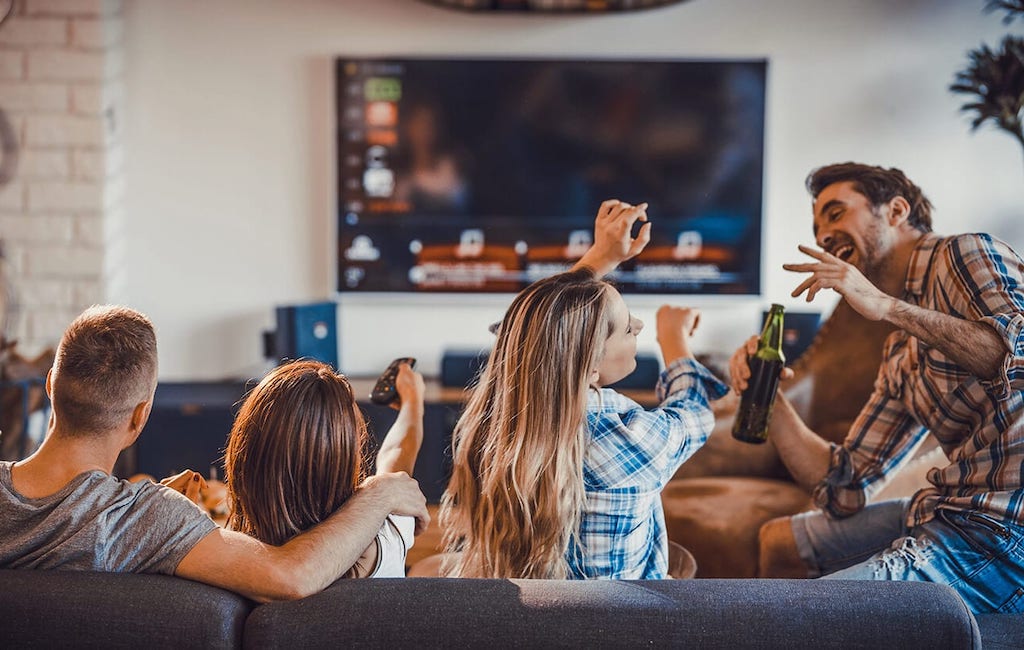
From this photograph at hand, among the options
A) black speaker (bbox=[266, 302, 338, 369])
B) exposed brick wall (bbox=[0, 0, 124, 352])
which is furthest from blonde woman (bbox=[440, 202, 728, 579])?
exposed brick wall (bbox=[0, 0, 124, 352])

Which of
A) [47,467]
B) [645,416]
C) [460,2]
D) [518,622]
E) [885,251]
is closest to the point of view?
[518,622]

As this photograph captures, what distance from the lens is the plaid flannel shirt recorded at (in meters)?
1.75

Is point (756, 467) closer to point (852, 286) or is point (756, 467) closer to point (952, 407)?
point (952, 407)

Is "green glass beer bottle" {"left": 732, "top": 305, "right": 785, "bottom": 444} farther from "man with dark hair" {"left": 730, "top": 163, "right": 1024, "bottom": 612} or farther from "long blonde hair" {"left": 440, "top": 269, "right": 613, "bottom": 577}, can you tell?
"long blonde hair" {"left": 440, "top": 269, "right": 613, "bottom": 577}

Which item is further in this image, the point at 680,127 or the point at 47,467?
the point at 680,127

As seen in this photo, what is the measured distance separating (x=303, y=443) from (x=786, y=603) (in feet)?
2.16

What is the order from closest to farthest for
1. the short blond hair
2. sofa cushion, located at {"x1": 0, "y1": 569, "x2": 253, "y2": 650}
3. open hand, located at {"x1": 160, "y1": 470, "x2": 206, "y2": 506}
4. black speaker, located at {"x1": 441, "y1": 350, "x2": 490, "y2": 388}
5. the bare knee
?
1. sofa cushion, located at {"x1": 0, "y1": 569, "x2": 253, "y2": 650}
2. the short blond hair
3. open hand, located at {"x1": 160, "y1": 470, "x2": 206, "y2": 506}
4. the bare knee
5. black speaker, located at {"x1": 441, "y1": 350, "x2": 490, "y2": 388}

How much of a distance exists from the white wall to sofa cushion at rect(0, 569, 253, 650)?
3.22 m

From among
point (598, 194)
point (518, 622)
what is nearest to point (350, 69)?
point (598, 194)

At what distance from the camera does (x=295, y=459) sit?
1429mm

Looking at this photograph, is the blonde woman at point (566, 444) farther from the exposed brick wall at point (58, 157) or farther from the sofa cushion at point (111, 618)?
the exposed brick wall at point (58, 157)

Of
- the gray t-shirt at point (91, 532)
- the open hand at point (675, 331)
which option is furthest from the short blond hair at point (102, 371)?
the open hand at point (675, 331)

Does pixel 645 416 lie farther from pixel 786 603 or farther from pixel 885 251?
pixel 885 251

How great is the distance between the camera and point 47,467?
134cm
